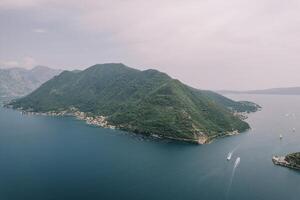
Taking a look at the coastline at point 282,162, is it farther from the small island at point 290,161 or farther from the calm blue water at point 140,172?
the calm blue water at point 140,172

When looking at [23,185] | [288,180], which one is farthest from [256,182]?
[23,185]

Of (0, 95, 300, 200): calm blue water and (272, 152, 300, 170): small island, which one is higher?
(272, 152, 300, 170): small island

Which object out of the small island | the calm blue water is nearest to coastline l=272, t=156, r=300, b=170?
the small island

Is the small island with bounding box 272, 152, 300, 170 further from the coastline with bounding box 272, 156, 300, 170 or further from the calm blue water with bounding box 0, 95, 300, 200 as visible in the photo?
the calm blue water with bounding box 0, 95, 300, 200

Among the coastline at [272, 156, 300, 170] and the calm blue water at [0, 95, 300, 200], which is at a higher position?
the coastline at [272, 156, 300, 170]

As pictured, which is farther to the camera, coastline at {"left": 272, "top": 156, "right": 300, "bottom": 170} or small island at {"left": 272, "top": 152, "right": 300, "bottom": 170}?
small island at {"left": 272, "top": 152, "right": 300, "bottom": 170}

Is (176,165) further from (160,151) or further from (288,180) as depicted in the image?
(288,180)

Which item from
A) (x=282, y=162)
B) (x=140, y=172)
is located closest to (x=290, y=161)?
(x=282, y=162)

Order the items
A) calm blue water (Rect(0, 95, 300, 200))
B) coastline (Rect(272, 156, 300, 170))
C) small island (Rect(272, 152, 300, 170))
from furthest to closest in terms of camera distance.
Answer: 1. small island (Rect(272, 152, 300, 170))
2. coastline (Rect(272, 156, 300, 170))
3. calm blue water (Rect(0, 95, 300, 200))

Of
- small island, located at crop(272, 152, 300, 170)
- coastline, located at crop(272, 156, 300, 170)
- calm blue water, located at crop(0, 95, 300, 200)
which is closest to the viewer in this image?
calm blue water, located at crop(0, 95, 300, 200)
